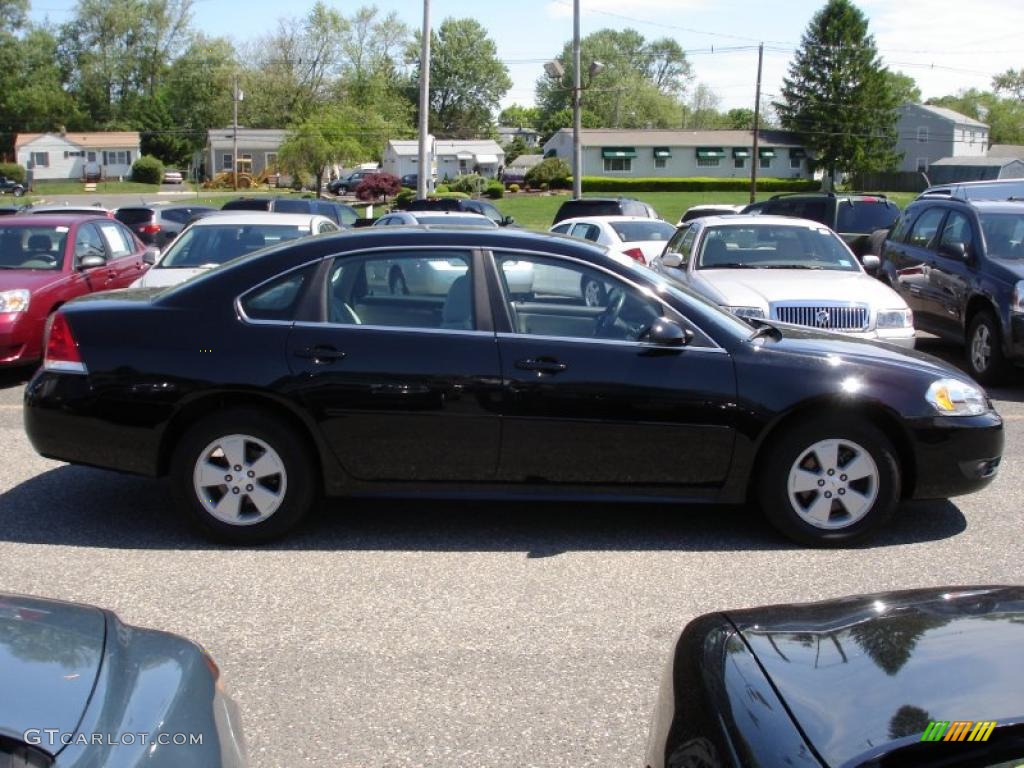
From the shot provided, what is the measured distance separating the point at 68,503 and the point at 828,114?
8344 centimetres

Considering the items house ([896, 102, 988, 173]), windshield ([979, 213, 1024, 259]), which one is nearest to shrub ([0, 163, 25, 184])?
house ([896, 102, 988, 173])

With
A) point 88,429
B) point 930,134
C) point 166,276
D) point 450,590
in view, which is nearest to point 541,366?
point 450,590

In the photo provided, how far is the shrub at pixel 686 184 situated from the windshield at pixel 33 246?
63.6 metres

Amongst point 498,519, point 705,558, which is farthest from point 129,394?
point 705,558

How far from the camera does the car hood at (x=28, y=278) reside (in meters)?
10.4

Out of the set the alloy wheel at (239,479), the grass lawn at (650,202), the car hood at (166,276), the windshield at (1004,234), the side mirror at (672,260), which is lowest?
the alloy wheel at (239,479)

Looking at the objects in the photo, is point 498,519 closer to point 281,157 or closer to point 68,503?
point 68,503

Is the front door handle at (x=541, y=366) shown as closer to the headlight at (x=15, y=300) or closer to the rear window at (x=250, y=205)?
the headlight at (x=15, y=300)

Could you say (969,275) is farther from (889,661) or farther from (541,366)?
(889,661)

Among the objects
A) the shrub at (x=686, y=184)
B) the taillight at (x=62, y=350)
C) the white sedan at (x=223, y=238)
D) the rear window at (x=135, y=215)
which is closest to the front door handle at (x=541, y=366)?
the taillight at (x=62, y=350)

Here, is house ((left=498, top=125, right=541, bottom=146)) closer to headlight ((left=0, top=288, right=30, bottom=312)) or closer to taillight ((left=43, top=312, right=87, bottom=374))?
headlight ((left=0, top=288, right=30, bottom=312))

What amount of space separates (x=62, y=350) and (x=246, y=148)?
315 ft

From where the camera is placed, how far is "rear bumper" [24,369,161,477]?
5.71 metres

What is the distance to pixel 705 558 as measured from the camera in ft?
18.4
